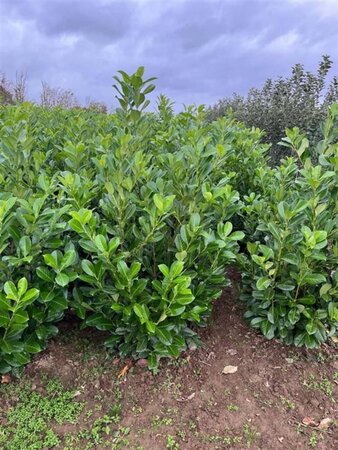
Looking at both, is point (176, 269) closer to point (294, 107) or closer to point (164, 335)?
point (164, 335)

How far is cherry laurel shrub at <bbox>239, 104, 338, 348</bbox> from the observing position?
2.65 metres

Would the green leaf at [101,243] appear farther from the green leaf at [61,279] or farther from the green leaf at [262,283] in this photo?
the green leaf at [262,283]


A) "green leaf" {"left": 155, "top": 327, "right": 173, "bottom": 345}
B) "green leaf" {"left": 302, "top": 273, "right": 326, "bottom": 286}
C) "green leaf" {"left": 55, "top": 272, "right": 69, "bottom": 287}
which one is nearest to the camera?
"green leaf" {"left": 55, "top": 272, "right": 69, "bottom": 287}

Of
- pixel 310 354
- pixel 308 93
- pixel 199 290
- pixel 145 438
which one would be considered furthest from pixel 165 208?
pixel 308 93

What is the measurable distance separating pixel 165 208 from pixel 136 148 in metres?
0.90

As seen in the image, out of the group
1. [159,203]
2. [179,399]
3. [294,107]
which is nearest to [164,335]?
[179,399]

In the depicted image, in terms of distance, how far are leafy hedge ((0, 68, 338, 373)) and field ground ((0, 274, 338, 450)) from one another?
0.50 feet

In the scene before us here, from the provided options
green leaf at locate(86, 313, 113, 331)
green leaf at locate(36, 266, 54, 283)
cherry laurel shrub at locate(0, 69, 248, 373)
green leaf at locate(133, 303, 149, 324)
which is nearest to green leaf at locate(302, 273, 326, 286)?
cherry laurel shrub at locate(0, 69, 248, 373)

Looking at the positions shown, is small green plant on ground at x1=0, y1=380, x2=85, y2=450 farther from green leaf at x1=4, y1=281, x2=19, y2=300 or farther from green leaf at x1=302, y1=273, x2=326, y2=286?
green leaf at x1=302, y1=273, x2=326, y2=286

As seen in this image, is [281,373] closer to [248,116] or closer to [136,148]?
[136,148]

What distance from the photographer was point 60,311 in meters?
2.55

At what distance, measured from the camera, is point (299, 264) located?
105 inches

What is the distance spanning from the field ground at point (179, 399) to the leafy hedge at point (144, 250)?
15cm

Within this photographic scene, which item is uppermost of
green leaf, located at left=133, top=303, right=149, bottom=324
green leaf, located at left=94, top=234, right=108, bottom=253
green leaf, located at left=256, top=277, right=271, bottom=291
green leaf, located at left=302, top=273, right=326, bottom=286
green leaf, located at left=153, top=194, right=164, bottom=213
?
green leaf, located at left=153, top=194, right=164, bottom=213
